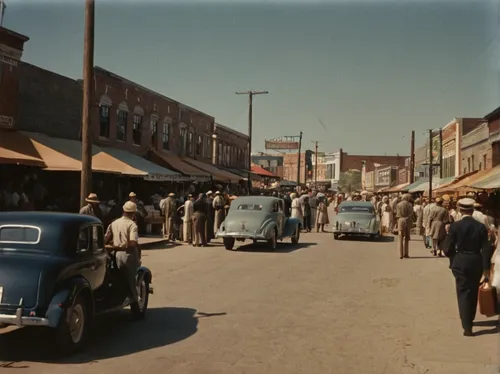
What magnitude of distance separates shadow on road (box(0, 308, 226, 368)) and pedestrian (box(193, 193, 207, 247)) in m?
10.6

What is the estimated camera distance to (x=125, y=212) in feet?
27.1

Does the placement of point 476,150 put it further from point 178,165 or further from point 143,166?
point 143,166

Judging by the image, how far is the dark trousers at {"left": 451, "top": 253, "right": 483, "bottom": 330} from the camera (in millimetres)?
7621

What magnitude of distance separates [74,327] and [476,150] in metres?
33.7

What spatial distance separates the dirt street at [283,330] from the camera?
239 inches

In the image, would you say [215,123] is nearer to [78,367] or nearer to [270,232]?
[270,232]

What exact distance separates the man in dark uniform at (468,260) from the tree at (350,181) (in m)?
113

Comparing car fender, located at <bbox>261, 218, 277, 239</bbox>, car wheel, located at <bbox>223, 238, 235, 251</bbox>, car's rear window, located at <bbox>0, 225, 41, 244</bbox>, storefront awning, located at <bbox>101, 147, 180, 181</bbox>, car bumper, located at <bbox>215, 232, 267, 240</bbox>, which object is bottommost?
car wheel, located at <bbox>223, 238, 235, 251</bbox>

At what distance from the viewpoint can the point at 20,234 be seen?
665 centimetres

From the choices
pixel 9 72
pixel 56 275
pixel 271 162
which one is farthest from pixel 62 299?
pixel 271 162

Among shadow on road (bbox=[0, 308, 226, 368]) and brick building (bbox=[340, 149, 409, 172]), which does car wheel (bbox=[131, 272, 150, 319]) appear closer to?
shadow on road (bbox=[0, 308, 226, 368])

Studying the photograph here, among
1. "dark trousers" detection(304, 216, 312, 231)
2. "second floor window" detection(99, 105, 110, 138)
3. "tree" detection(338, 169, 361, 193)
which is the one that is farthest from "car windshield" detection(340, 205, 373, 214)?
"tree" detection(338, 169, 361, 193)

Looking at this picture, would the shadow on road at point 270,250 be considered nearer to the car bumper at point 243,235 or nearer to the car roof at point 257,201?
the car bumper at point 243,235

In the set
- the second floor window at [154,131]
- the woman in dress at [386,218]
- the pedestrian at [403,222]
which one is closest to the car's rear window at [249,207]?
the pedestrian at [403,222]
